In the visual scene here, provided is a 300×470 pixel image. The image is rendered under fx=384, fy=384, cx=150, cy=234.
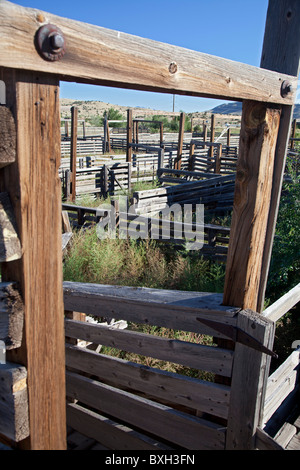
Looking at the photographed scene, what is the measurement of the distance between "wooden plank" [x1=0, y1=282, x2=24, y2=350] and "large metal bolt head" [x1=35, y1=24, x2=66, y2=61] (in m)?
0.71

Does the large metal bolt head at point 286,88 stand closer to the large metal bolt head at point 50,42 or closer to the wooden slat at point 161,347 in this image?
the large metal bolt head at point 50,42

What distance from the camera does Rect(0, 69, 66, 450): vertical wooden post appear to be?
1.14 meters

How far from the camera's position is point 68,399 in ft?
9.65

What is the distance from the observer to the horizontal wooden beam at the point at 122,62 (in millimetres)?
1050

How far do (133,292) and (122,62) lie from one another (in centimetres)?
150

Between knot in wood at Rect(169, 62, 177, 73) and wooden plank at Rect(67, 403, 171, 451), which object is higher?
knot in wood at Rect(169, 62, 177, 73)

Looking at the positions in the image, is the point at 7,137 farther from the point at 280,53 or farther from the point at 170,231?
the point at 170,231

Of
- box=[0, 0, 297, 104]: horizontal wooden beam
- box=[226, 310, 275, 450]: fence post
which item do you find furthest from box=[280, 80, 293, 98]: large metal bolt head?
box=[226, 310, 275, 450]: fence post

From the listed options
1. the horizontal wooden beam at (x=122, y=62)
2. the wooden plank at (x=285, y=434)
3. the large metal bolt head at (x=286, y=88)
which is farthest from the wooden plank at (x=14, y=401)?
the wooden plank at (x=285, y=434)

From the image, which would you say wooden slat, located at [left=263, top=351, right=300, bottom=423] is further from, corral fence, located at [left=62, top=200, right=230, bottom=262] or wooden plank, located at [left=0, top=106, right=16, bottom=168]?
corral fence, located at [left=62, top=200, right=230, bottom=262]

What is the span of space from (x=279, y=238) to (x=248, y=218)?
3.45 m

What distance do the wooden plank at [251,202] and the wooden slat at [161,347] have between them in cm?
31
